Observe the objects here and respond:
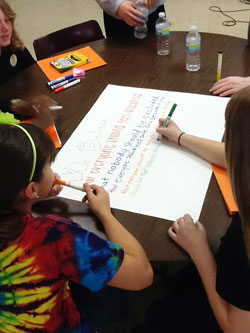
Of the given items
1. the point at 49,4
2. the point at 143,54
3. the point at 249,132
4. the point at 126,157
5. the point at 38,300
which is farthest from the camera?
the point at 49,4

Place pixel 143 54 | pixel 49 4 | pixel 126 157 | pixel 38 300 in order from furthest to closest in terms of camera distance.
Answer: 1. pixel 49 4
2. pixel 143 54
3. pixel 126 157
4. pixel 38 300

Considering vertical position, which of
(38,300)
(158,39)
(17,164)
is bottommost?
(38,300)

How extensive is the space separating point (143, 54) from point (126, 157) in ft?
2.22

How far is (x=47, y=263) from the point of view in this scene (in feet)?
2.52

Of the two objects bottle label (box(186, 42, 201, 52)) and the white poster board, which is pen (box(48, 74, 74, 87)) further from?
bottle label (box(186, 42, 201, 52))

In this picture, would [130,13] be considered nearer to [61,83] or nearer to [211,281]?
[61,83]

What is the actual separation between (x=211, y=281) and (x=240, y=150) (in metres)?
0.34

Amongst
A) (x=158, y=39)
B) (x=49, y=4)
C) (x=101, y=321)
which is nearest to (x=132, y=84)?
(x=158, y=39)

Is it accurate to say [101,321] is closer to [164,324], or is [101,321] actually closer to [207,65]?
[164,324]

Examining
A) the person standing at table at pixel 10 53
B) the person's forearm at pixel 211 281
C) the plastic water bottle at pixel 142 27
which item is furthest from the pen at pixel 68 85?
the person's forearm at pixel 211 281

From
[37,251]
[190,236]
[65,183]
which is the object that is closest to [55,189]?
[65,183]

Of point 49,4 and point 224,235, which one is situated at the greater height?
point 224,235

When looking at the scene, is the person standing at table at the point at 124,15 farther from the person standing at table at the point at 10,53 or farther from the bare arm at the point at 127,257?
the bare arm at the point at 127,257

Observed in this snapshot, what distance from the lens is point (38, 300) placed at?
0.80 meters
